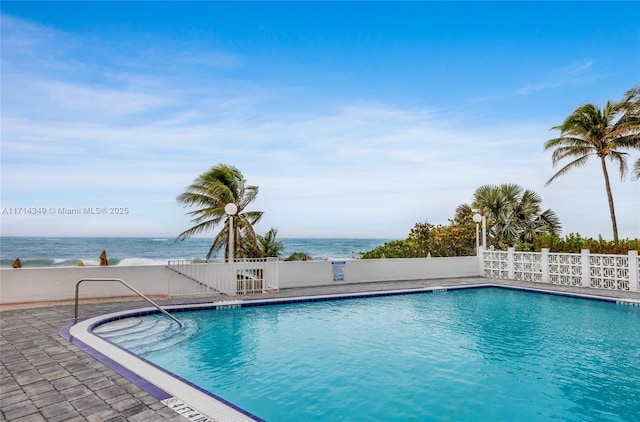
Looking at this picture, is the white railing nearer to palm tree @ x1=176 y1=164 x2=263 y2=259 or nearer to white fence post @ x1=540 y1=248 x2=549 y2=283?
palm tree @ x1=176 y1=164 x2=263 y2=259

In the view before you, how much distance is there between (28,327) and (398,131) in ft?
46.8

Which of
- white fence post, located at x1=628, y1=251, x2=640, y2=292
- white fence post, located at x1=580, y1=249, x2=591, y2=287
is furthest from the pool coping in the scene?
white fence post, located at x1=580, y1=249, x2=591, y2=287

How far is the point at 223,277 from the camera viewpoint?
10719 millimetres

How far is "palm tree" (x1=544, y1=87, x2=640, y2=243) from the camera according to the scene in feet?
54.0

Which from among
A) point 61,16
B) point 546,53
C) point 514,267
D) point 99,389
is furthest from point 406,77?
point 99,389

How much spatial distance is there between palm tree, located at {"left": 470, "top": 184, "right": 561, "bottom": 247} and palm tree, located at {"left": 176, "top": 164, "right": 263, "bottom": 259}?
12105mm

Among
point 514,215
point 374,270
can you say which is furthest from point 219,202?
point 514,215

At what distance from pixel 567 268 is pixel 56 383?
13.9 meters

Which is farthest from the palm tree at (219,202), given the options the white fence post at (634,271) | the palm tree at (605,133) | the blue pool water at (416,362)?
the palm tree at (605,133)

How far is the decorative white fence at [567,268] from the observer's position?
1153 cm

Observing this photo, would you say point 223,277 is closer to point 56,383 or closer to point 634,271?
point 56,383

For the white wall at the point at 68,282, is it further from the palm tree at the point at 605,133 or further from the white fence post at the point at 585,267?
the palm tree at the point at 605,133

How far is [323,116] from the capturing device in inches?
659

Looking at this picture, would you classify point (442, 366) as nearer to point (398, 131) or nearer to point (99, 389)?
point (99, 389)
